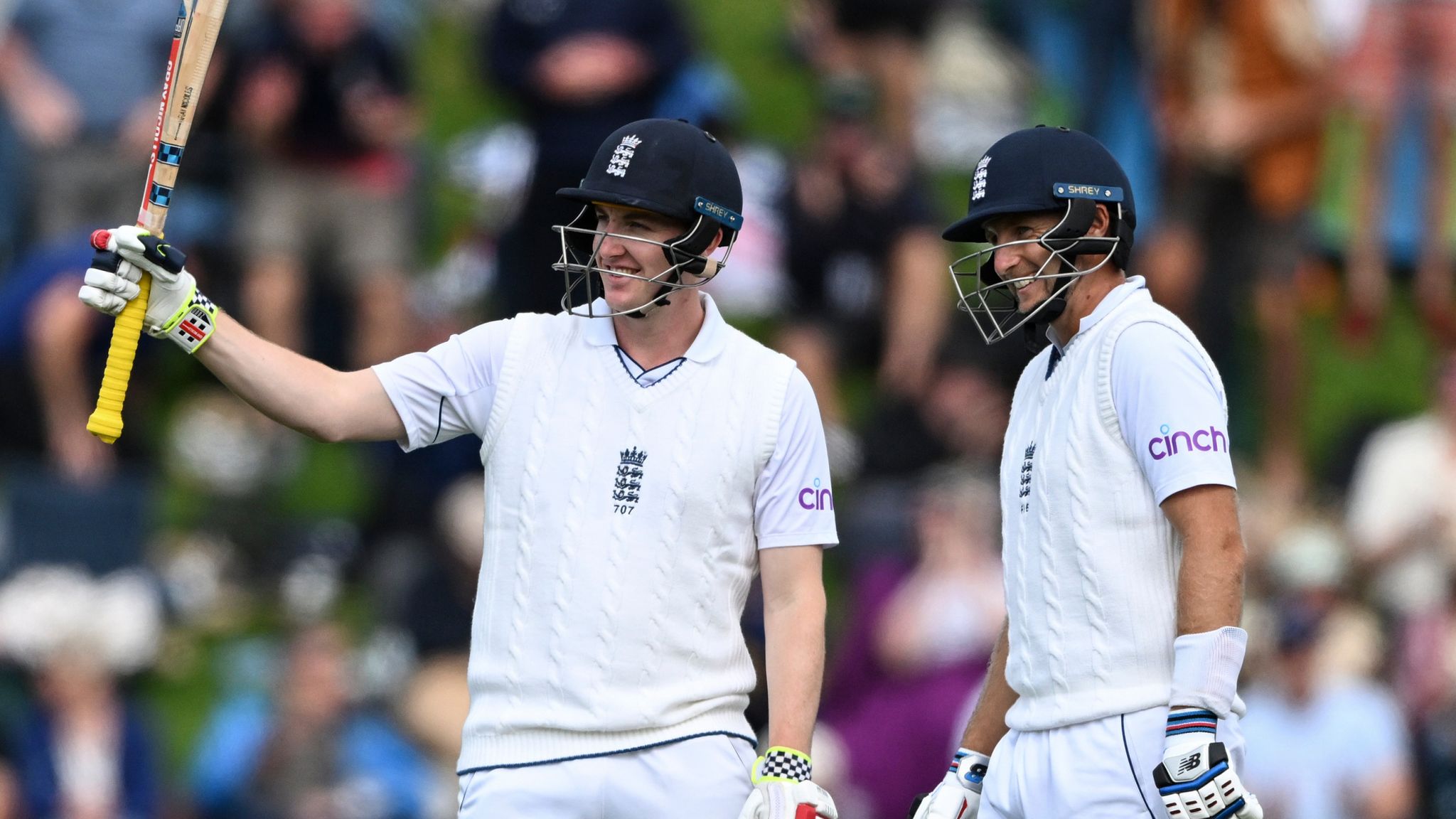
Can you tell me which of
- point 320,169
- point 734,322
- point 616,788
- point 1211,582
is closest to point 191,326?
point 616,788

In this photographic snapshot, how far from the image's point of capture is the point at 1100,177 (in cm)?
540

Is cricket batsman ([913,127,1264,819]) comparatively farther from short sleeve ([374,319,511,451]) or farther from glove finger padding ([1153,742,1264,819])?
A: short sleeve ([374,319,511,451])

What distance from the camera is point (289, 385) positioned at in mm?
5328

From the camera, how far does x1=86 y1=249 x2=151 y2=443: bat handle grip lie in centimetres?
511

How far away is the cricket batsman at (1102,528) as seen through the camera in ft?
16.3

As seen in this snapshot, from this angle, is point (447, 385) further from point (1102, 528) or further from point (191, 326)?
point (1102, 528)

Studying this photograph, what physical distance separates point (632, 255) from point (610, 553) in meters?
0.79

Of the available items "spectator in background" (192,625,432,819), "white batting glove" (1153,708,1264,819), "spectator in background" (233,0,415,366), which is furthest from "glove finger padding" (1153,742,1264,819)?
"spectator in background" (233,0,415,366)

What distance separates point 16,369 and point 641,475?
267 inches

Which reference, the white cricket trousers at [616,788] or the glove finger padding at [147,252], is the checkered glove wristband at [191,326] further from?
the white cricket trousers at [616,788]

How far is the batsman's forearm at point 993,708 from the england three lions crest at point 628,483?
3.48 ft

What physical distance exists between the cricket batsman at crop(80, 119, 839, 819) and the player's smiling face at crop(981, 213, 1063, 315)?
26.3 inches

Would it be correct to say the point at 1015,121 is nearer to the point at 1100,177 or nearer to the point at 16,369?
the point at 16,369

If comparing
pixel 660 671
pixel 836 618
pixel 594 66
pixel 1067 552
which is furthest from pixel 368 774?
pixel 1067 552
